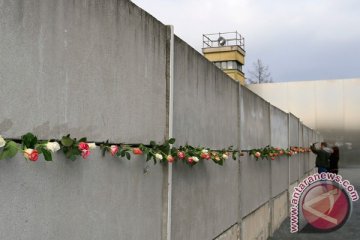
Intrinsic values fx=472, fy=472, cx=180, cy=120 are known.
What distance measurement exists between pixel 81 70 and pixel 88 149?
43 cm

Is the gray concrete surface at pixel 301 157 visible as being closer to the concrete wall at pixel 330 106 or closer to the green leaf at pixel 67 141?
the green leaf at pixel 67 141

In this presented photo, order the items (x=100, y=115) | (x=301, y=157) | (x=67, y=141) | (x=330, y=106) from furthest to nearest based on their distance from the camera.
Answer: (x=330, y=106), (x=301, y=157), (x=100, y=115), (x=67, y=141)

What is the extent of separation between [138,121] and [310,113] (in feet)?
86.7

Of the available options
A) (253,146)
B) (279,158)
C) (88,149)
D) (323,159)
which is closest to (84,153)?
(88,149)

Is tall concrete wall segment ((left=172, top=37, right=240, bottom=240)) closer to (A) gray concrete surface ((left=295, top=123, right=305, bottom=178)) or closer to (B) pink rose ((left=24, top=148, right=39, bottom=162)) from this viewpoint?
(B) pink rose ((left=24, top=148, right=39, bottom=162))

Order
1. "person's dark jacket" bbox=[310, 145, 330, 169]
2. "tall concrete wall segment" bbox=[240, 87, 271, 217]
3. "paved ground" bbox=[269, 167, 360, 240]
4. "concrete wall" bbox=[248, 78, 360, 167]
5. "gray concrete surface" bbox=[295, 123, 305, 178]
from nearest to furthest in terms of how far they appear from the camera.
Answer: "tall concrete wall segment" bbox=[240, 87, 271, 217], "paved ground" bbox=[269, 167, 360, 240], "person's dark jacket" bbox=[310, 145, 330, 169], "gray concrete surface" bbox=[295, 123, 305, 178], "concrete wall" bbox=[248, 78, 360, 167]

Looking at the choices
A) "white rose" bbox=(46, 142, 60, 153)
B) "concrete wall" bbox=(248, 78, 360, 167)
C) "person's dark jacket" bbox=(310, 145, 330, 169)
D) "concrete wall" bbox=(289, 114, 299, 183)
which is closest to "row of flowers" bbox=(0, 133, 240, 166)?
"white rose" bbox=(46, 142, 60, 153)

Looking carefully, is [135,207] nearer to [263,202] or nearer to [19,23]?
[19,23]

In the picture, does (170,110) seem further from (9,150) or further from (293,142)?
(293,142)

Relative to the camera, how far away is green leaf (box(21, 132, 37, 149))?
2.00 m

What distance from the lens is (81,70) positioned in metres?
2.49

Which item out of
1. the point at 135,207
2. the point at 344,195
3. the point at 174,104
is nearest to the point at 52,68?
the point at 135,207

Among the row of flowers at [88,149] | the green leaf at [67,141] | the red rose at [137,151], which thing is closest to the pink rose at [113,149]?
the row of flowers at [88,149]

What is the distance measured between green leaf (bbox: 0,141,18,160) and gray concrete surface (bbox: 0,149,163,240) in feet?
0.21
